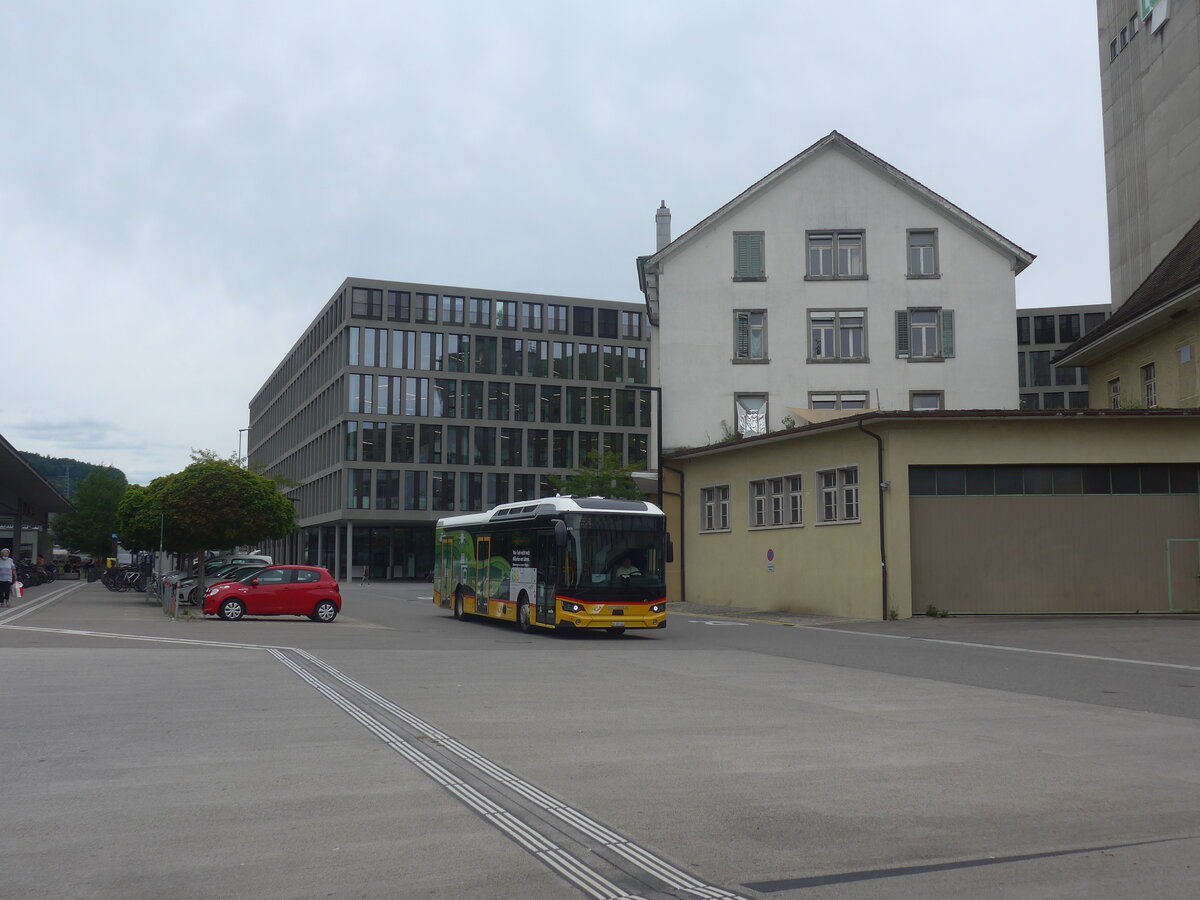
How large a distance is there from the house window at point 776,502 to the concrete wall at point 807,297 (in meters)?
7.66

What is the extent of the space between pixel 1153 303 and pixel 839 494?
11.4 m

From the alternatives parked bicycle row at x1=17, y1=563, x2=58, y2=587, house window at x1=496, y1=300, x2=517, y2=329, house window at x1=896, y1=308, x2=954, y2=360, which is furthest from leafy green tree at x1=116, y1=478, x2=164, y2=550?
house window at x1=496, y1=300, x2=517, y2=329

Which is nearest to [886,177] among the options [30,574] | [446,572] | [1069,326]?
[446,572]

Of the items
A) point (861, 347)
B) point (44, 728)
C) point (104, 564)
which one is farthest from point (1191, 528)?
point (104, 564)

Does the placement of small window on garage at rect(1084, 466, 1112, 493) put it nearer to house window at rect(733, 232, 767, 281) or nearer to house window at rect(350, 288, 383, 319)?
house window at rect(733, 232, 767, 281)

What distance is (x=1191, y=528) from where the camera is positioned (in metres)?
27.9

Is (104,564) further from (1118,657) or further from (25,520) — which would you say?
(1118,657)

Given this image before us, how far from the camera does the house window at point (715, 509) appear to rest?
35594 mm

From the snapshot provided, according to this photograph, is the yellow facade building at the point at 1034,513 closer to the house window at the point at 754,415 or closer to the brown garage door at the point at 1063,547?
the brown garage door at the point at 1063,547

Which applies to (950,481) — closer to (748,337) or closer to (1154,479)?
(1154,479)

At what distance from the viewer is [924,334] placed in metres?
41.1

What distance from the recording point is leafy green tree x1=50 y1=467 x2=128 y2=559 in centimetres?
9294

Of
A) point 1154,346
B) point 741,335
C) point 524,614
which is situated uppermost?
point 741,335

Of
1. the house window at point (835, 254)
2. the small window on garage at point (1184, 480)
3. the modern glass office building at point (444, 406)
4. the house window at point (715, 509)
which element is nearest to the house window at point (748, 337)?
the house window at point (835, 254)
